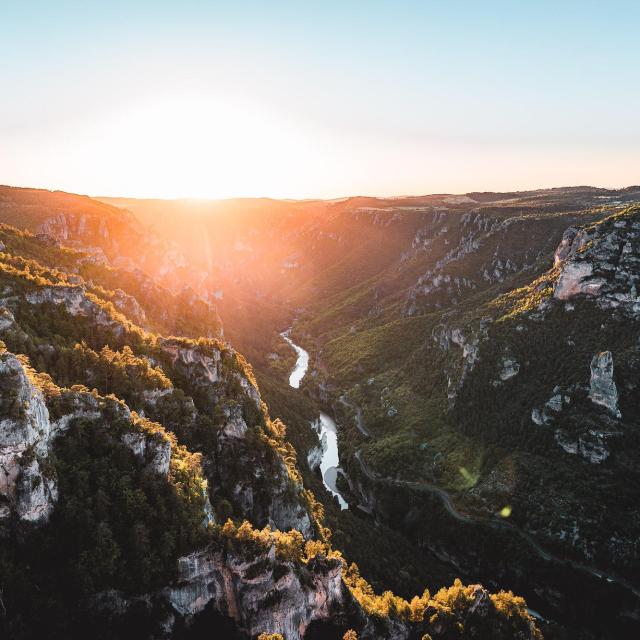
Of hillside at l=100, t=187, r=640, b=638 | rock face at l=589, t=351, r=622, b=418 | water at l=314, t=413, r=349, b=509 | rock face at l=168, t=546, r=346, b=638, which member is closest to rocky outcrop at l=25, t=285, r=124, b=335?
rock face at l=168, t=546, r=346, b=638

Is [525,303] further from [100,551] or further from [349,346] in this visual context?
[100,551]

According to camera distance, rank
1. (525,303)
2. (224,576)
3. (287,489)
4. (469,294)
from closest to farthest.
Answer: (224,576) < (287,489) < (525,303) < (469,294)

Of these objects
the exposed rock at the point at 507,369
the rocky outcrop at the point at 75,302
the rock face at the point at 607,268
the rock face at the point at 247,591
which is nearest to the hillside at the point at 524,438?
the rock face at the point at 607,268

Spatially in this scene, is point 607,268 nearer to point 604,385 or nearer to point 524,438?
point 604,385

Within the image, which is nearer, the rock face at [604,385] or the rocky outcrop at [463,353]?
the rock face at [604,385]

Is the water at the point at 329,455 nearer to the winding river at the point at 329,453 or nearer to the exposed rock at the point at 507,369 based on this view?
the winding river at the point at 329,453

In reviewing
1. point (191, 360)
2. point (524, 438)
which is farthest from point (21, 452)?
point (524, 438)

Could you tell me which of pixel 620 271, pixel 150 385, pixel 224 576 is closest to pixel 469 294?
pixel 620 271
